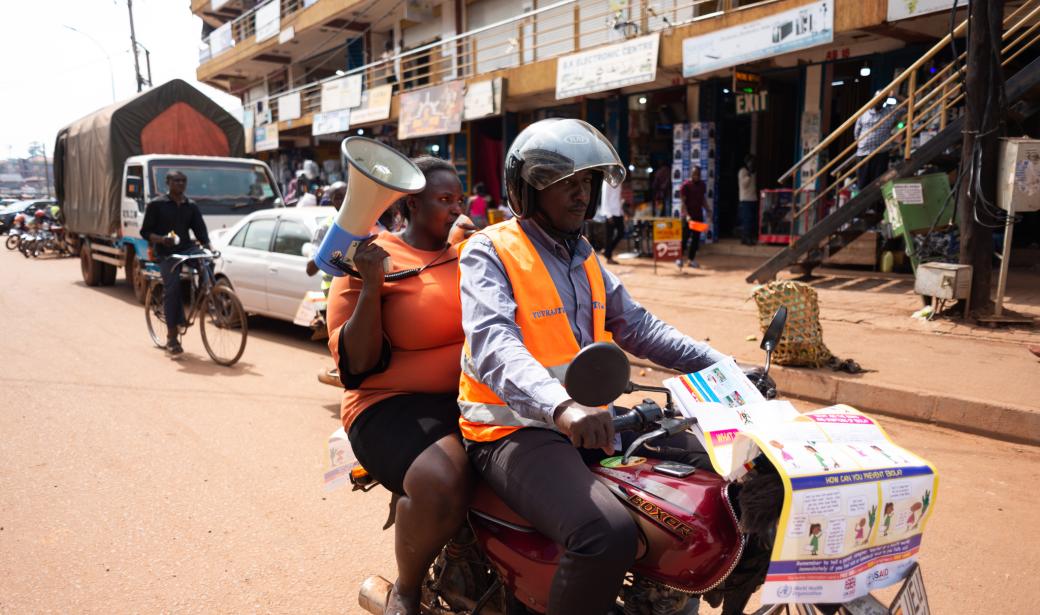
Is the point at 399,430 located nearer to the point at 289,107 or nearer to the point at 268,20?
the point at 289,107

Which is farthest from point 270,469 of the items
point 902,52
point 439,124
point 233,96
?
point 233,96

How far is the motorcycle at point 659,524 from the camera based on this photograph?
1.65 meters

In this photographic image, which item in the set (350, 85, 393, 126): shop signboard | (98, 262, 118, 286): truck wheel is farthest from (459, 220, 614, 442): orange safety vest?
(350, 85, 393, 126): shop signboard

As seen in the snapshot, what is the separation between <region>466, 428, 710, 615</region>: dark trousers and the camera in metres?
1.72

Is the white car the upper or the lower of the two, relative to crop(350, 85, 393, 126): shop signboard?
lower

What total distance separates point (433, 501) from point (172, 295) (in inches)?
262

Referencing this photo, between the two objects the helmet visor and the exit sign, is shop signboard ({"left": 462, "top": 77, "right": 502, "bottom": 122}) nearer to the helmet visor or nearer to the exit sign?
the exit sign

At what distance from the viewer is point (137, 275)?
38.8 ft

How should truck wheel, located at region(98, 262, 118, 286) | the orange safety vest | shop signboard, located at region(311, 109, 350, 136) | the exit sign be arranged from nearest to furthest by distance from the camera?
the orange safety vest → the exit sign → truck wheel, located at region(98, 262, 118, 286) → shop signboard, located at region(311, 109, 350, 136)

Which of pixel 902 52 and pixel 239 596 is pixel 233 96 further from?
pixel 239 596

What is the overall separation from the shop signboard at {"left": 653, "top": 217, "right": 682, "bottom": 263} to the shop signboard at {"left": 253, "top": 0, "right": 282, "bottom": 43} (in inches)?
755

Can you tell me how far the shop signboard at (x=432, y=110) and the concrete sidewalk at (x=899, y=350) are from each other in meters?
8.27

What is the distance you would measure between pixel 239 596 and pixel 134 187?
9.28m

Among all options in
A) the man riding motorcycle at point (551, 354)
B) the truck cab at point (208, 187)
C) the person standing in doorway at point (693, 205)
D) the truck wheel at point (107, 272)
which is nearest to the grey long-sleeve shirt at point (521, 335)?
the man riding motorcycle at point (551, 354)
